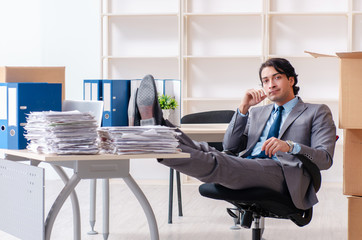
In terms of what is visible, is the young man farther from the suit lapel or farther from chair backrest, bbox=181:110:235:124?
chair backrest, bbox=181:110:235:124

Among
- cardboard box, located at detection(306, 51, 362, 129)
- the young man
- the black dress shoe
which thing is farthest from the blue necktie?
the black dress shoe

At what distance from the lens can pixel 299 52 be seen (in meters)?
6.28

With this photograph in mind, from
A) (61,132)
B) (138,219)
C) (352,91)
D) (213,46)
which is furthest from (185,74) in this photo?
(61,132)

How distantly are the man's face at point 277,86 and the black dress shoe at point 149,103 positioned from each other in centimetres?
84

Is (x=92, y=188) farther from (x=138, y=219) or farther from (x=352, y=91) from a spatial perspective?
(x=352, y=91)

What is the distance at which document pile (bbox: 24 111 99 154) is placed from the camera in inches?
90.4

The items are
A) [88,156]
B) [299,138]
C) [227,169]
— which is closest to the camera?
[88,156]

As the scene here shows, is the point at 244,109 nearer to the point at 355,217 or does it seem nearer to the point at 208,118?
the point at 355,217

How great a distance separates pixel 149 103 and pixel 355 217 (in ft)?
3.40

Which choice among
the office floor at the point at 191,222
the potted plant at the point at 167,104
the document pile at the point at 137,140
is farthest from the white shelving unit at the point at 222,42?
the document pile at the point at 137,140

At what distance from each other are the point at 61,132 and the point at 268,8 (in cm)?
414

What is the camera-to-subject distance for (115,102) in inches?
125

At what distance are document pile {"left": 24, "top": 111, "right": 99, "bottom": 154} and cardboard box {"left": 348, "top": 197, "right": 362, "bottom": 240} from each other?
117cm

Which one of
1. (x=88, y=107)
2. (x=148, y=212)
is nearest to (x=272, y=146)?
(x=148, y=212)
